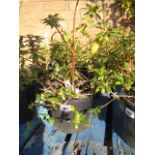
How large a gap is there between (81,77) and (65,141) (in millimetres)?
414

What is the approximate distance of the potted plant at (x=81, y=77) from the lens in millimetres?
1220

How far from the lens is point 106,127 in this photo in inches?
62.8

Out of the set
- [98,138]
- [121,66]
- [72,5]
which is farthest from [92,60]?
[72,5]

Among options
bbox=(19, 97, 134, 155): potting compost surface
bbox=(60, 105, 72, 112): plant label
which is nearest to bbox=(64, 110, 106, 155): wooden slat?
bbox=(19, 97, 134, 155): potting compost surface

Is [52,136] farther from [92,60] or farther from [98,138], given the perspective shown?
[92,60]

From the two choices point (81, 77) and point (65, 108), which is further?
point (81, 77)

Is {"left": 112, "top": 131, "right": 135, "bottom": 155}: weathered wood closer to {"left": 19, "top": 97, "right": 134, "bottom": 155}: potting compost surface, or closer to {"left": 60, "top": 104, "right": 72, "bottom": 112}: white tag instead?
{"left": 19, "top": 97, "right": 134, "bottom": 155}: potting compost surface

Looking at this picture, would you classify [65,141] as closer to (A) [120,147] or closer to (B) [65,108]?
(B) [65,108]

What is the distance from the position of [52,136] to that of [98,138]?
25cm

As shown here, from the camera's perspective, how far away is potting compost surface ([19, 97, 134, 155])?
50.8 inches

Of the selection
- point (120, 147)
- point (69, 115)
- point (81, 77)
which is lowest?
point (120, 147)

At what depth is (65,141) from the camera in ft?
4.60

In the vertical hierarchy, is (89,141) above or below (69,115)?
below

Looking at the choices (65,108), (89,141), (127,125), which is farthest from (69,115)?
(127,125)
